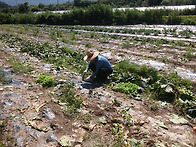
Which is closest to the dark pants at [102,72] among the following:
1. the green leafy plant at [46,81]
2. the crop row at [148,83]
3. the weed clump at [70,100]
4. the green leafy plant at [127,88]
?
the crop row at [148,83]

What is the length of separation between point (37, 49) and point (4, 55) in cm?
138

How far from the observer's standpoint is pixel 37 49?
28.9ft

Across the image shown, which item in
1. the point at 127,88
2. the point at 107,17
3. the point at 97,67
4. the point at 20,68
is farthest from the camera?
the point at 107,17

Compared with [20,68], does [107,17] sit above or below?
above

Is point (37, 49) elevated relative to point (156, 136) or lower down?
elevated

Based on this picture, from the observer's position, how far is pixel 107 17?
2477cm

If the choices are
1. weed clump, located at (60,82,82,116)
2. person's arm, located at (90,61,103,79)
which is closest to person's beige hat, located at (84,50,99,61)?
person's arm, located at (90,61,103,79)

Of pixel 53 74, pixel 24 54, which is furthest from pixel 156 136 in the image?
pixel 24 54


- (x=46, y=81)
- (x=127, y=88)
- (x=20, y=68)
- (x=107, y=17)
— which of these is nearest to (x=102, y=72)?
(x=127, y=88)

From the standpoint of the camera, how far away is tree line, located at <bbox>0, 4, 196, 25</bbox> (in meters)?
21.3

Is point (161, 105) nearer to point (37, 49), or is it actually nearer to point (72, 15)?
point (37, 49)

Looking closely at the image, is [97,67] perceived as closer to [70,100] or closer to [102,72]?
[102,72]

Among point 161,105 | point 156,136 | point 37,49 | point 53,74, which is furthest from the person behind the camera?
point 37,49

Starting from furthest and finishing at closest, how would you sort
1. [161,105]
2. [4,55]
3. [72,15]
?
[72,15] < [4,55] < [161,105]
